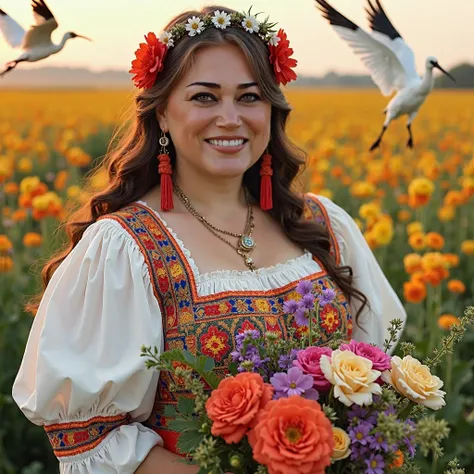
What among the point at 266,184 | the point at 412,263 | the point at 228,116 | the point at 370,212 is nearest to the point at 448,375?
the point at 412,263

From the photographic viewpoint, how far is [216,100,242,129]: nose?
2146mm

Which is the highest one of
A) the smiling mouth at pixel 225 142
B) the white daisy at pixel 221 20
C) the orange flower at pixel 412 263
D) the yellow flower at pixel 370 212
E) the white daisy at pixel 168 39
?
the white daisy at pixel 221 20

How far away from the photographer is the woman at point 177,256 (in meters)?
2.01

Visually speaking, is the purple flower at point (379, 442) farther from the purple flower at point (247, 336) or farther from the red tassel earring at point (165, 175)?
the red tassel earring at point (165, 175)

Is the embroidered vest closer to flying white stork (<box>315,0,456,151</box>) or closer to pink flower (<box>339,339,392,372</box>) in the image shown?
pink flower (<box>339,339,392,372</box>)

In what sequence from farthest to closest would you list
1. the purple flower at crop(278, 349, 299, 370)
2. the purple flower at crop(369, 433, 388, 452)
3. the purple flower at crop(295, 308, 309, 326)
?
the purple flower at crop(295, 308, 309, 326) < the purple flower at crop(278, 349, 299, 370) < the purple flower at crop(369, 433, 388, 452)

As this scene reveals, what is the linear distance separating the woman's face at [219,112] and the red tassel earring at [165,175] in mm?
103

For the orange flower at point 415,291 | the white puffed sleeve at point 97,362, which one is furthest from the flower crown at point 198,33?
the orange flower at point 415,291

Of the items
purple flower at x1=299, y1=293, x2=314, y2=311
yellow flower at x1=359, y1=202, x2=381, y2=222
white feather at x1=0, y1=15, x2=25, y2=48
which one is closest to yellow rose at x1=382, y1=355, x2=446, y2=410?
purple flower at x1=299, y1=293, x2=314, y2=311

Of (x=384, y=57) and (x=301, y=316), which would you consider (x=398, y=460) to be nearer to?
(x=301, y=316)

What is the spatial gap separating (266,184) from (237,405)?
120 centimetres

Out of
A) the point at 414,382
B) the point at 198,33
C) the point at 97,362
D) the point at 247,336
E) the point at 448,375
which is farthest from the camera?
the point at 448,375

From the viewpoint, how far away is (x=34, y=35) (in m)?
1.69

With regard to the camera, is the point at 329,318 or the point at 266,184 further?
the point at 266,184
